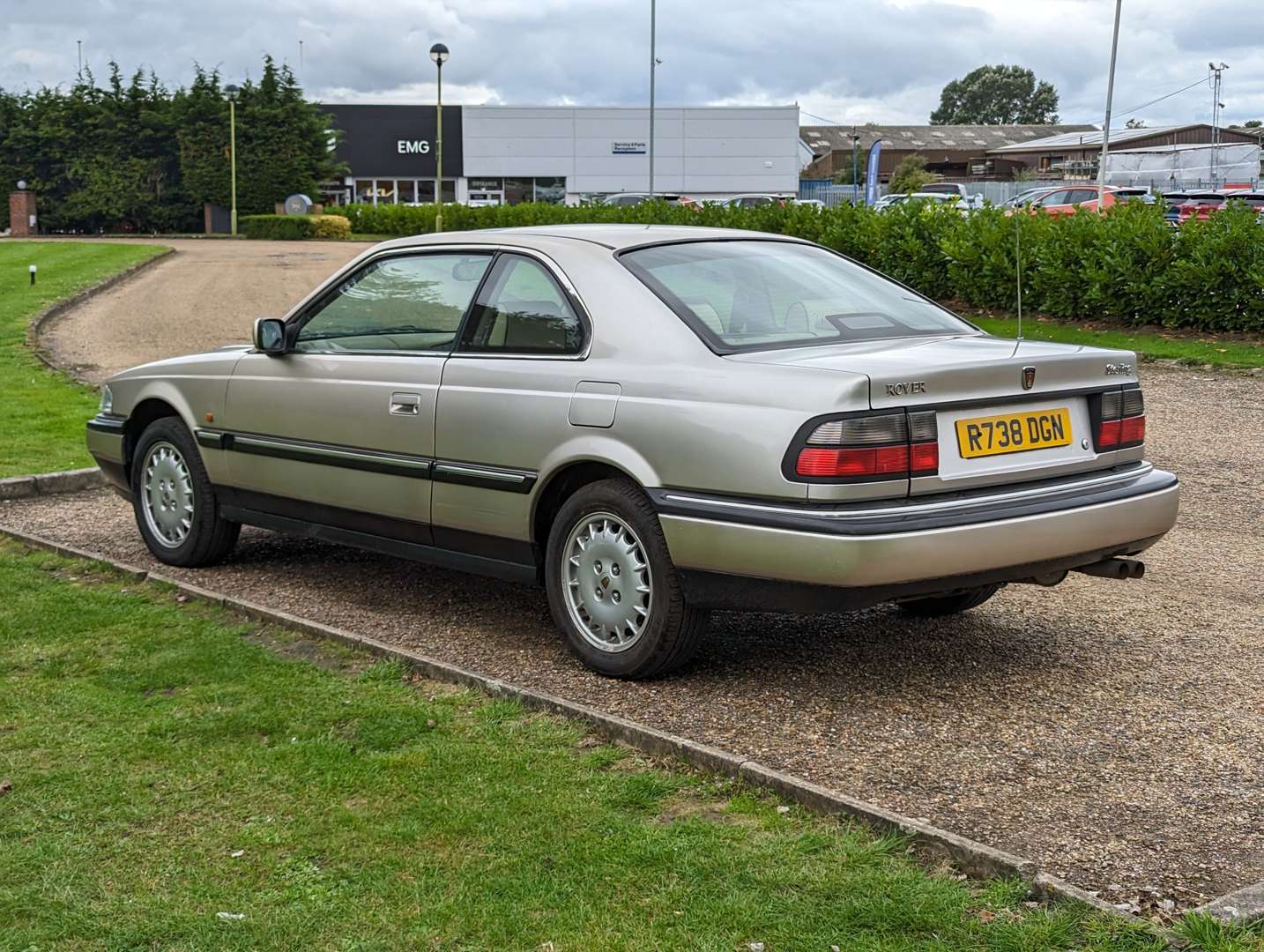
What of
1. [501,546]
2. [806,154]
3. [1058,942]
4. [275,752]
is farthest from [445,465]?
[806,154]

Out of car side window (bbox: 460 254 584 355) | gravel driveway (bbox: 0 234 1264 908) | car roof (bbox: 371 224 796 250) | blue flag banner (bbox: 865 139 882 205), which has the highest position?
blue flag banner (bbox: 865 139 882 205)

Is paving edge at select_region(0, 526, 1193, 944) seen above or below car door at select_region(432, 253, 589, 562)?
below

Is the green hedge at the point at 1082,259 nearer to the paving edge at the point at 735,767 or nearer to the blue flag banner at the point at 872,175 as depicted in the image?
the blue flag banner at the point at 872,175

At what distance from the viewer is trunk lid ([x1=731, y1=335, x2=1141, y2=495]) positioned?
Result: 4.66m

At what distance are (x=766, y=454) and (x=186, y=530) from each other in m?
3.66

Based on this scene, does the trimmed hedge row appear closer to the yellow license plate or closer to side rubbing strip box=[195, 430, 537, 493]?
side rubbing strip box=[195, 430, 537, 493]

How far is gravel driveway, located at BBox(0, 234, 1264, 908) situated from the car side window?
1195mm

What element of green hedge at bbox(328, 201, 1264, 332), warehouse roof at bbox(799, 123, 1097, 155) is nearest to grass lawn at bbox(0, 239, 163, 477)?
green hedge at bbox(328, 201, 1264, 332)

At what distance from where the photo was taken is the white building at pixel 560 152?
72.9 metres

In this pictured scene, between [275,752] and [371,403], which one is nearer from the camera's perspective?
[275,752]

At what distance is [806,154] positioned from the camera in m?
88.4

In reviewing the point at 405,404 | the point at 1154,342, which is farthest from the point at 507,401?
the point at 1154,342

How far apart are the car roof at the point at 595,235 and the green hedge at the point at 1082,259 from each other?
1043 cm

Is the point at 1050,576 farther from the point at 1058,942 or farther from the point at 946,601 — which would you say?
the point at 1058,942
